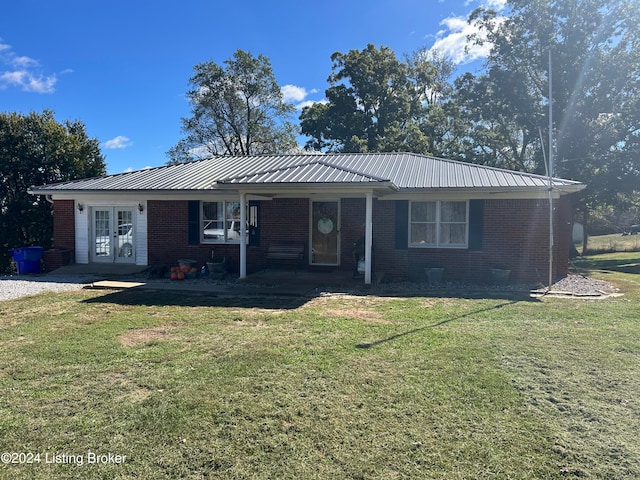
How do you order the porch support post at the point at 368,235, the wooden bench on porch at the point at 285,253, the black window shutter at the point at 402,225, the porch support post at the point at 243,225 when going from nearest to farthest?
1. the porch support post at the point at 368,235
2. the porch support post at the point at 243,225
3. the black window shutter at the point at 402,225
4. the wooden bench on porch at the point at 285,253

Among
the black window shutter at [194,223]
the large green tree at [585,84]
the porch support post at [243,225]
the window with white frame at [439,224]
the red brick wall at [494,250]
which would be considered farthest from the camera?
the large green tree at [585,84]

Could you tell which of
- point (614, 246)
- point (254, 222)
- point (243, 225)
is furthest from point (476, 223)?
point (614, 246)

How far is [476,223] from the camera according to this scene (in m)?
12.0

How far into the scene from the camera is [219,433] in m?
3.46

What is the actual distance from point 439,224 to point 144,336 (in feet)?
28.5

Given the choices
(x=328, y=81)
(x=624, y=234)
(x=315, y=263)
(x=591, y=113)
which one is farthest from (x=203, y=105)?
(x=624, y=234)

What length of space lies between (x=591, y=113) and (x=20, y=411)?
24839 millimetres

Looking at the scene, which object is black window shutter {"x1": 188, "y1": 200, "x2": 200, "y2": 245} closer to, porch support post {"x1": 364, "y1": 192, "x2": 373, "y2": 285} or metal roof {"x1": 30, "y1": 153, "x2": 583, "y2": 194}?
metal roof {"x1": 30, "y1": 153, "x2": 583, "y2": 194}

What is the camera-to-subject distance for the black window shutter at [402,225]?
1241 cm

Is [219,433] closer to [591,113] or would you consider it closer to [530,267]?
[530,267]

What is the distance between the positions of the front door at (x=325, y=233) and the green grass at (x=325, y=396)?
20.0 ft

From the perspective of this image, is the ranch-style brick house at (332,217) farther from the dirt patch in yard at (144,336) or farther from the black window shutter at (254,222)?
the dirt patch in yard at (144,336)

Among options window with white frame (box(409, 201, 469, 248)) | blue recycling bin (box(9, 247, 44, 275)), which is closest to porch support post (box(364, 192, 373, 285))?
window with white frame (box(409, 201, 469, 248))

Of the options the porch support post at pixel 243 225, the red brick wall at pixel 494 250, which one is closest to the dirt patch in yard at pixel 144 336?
the porch support post at pixel 243 225
